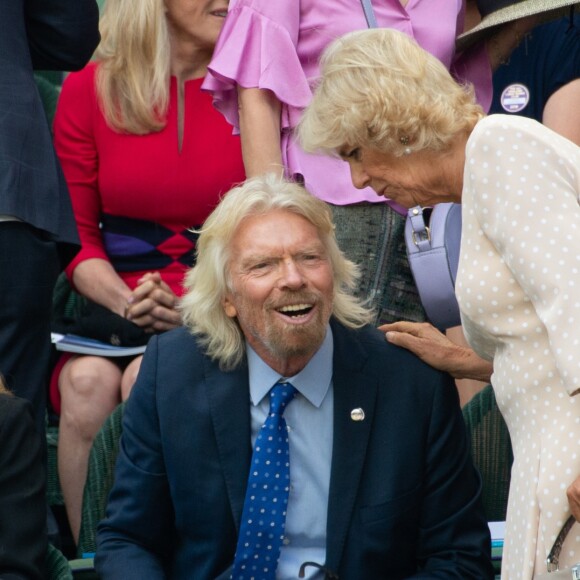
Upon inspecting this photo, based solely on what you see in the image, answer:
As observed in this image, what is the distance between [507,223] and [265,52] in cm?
162

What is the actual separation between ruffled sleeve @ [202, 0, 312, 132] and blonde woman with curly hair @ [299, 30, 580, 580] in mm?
923

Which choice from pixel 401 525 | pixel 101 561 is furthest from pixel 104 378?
pixel 401 525

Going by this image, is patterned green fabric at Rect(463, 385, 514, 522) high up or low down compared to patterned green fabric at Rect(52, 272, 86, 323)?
down

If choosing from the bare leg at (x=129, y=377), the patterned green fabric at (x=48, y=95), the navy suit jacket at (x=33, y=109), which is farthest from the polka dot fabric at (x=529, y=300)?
the patterned green fabric at (x=48, y=95)

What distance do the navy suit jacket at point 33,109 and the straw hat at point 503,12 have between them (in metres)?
1.15

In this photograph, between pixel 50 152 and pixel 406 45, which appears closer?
pixel 406 45

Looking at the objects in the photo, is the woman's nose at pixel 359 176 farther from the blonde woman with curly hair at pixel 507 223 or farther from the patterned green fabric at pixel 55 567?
the patterned green fabric at pixel 55 567

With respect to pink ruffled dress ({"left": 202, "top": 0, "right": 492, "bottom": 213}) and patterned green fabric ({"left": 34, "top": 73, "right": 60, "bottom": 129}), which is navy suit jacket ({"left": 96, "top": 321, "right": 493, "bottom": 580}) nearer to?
pink ruffled dress ({"left": 202, "top": 0, "right": 492, "bottom": 213})

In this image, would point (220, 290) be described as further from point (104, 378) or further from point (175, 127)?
point (175, 127)

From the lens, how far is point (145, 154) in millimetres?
4941

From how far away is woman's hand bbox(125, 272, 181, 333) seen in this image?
4.72 m

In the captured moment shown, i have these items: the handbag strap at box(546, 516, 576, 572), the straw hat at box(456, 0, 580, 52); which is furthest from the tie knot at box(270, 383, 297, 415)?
the straw hat at box(456, 0, 580, 52)

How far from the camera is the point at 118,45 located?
4945mm

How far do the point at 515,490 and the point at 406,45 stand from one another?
1045 mm
